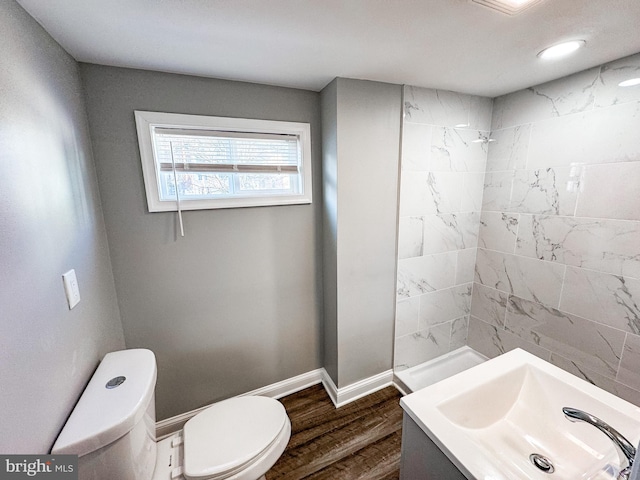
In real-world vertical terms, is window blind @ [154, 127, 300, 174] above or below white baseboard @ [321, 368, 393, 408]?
above

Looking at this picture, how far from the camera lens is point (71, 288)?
96cm

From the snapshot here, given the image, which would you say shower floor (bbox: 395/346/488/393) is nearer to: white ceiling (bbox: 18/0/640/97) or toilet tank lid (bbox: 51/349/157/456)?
toilet tank lid (bbox: 51/349/157/456)

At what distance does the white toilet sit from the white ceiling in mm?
1319

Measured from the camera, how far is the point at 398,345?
2.00 m

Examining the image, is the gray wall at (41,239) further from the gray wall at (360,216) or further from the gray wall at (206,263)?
the gray wall at (360,216)

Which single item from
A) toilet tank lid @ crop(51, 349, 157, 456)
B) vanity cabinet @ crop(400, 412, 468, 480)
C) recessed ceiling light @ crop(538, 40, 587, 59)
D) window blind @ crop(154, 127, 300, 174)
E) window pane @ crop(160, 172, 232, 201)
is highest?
recessed ceiling light @ crop(538, 40, 587, 59)

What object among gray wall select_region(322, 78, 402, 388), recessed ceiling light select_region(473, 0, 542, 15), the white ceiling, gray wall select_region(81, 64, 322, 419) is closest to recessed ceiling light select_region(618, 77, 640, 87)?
the white ceiling

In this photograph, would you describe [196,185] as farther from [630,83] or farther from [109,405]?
[630,83]

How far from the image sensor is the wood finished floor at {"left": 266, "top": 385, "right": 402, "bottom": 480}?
1.41m

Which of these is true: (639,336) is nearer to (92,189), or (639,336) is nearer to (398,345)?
(398,345)

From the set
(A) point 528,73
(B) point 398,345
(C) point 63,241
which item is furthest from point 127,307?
(A) point 528,73

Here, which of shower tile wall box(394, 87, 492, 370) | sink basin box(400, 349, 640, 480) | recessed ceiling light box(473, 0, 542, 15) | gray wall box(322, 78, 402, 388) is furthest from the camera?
shower tile wall box(394, 87, 492, 370)

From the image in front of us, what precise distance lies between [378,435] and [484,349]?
4.01ft

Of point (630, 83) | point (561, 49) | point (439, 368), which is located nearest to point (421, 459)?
point (439, 368)
